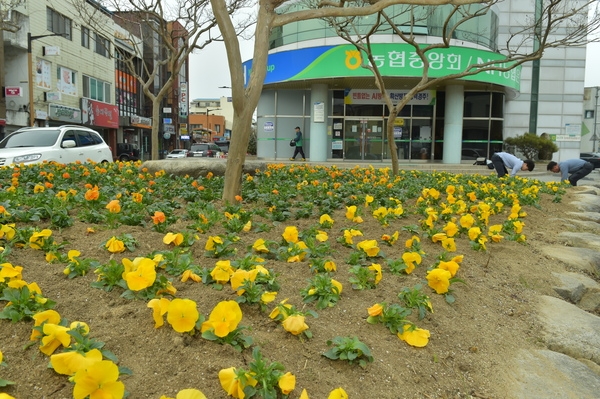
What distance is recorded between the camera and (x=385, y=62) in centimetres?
2025

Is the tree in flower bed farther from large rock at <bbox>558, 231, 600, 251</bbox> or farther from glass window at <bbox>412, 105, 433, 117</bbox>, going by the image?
glass window at <bbox>412, 105, 433, 117</bbox>

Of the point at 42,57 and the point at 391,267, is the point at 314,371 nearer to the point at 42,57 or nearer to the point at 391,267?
the point at 391,267

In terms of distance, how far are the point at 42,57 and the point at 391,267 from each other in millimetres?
32200

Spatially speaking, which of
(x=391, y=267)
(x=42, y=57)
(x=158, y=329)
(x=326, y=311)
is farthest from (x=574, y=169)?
(x=42, y=57)

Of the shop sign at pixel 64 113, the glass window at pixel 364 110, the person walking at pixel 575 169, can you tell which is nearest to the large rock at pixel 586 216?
the person walking at pixel 575 169

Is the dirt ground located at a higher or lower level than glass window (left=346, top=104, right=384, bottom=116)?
lower

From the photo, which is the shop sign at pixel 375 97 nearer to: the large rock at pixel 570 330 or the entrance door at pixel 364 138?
the entrance door at pixel 364 138

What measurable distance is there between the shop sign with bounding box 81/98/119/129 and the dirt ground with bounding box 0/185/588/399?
34978mm

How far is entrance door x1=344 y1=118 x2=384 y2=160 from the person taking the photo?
2362 centimetres

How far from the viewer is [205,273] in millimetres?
2535

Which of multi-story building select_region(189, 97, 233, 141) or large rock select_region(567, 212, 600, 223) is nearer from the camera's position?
large rock select_region(567, 212, 600, 223)

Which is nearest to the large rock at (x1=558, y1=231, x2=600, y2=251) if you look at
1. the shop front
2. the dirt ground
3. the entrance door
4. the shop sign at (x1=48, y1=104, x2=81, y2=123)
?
the dirt ground

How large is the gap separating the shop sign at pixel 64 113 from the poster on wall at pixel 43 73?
1325 millimetres

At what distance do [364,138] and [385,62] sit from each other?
14.4ft
